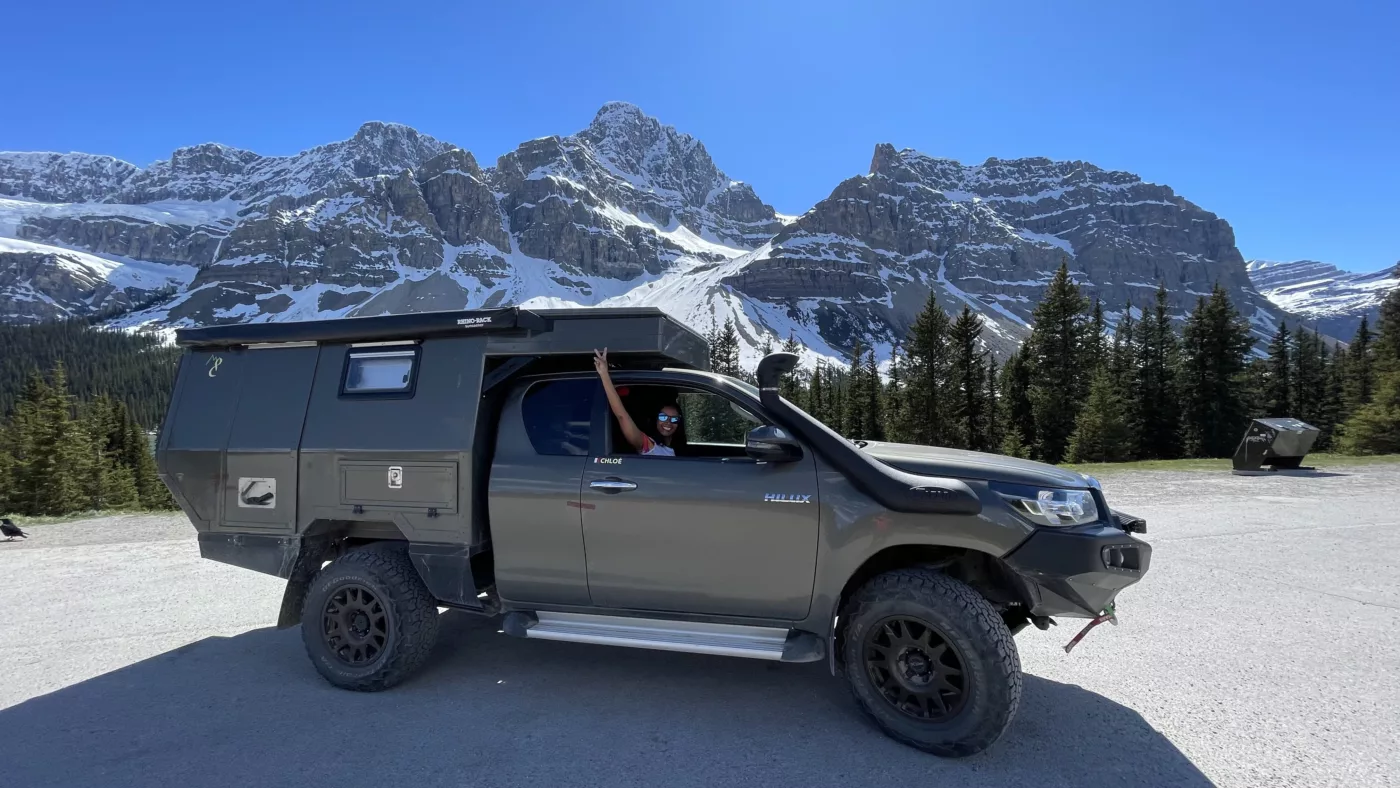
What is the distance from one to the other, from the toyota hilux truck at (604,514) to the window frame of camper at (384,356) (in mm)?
20

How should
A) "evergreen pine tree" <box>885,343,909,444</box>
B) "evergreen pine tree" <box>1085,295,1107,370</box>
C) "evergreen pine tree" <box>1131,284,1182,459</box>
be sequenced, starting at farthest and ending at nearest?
"evergreen pine tree" <box>885,343,909,444</box> → "evergreen pine tree" <box>1131,284,1182,459</box> → "evergreen pine tree" <box>1085,295,1107,370</box>

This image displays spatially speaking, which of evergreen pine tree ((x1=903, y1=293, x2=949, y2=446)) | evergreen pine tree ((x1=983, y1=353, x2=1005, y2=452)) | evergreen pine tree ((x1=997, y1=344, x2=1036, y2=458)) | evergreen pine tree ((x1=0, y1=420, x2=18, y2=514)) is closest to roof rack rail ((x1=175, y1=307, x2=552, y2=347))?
evergreen pine tree ((x1=0, y1=420, x2=18, y2=514))

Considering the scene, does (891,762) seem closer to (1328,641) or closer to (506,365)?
(506,365)

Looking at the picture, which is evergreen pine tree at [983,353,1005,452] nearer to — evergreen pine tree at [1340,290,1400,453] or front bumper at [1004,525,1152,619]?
evergreen pine tree at [1340,290,1400,453]

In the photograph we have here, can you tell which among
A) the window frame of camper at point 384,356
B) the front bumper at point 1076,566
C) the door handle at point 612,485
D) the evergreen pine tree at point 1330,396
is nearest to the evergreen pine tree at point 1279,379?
the evergreen pine tree at point 1330,396

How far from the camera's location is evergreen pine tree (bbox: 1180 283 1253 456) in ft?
128

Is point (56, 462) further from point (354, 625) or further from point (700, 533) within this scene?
point (700, 533)

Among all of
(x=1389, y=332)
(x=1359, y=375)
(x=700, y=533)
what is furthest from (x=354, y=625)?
(x=1359, y=375)

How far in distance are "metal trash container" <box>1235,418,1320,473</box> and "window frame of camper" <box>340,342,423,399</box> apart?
19.2 meters

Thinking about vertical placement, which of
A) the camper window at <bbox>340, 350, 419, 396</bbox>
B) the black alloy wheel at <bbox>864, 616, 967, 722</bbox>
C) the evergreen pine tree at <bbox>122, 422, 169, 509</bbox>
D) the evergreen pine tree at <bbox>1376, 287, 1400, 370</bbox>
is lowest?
the evergreen pine tree at <bbox>122, 422, 169, 509</bbox>

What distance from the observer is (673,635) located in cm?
402

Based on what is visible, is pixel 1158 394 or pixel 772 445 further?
pixel 1158 394

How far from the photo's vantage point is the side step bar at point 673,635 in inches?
149

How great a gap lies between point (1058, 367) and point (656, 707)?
1632 inches
